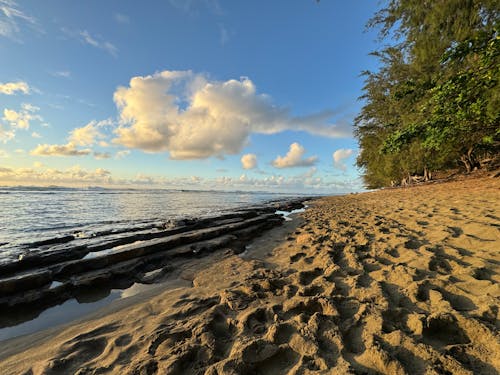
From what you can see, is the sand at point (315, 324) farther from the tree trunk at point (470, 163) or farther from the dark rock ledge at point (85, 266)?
the tree trunk at point (470, 163)

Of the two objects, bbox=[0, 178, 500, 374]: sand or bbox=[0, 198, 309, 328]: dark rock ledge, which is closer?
bbox=[0, 178, 500, 374]: sand

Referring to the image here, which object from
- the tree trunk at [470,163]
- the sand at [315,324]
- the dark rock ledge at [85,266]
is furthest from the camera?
the tree trunk at [470,163]

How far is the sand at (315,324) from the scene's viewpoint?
2010 mm

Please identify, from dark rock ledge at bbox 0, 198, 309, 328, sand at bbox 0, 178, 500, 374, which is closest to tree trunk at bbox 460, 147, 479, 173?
sand at bbox 0, 178, 500, 374

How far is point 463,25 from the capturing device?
700 cm

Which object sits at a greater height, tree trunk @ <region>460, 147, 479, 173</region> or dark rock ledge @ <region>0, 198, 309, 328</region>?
tree trunk @ <region>460, 147, 479, 173</region>

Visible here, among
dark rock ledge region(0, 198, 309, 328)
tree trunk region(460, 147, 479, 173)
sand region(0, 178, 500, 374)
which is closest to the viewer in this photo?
sand region(0, 178, 500, 374)

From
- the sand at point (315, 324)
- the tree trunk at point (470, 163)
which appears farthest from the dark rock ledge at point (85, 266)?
the tree trunk at point (470, 163)

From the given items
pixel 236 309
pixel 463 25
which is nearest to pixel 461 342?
pixel 236 309

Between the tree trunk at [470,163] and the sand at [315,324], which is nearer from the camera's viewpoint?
the sand at [315,324]

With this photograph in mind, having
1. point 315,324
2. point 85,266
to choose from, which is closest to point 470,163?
point 315,324

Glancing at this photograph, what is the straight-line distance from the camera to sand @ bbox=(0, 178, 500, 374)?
2010 millimetres

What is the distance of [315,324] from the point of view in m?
2.50

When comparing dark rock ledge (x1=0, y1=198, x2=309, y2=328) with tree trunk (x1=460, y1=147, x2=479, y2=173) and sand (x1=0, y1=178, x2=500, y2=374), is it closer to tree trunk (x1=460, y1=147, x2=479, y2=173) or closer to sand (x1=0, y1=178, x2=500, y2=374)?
sand (x1=0, y1=178, x2=500, y2=374)
